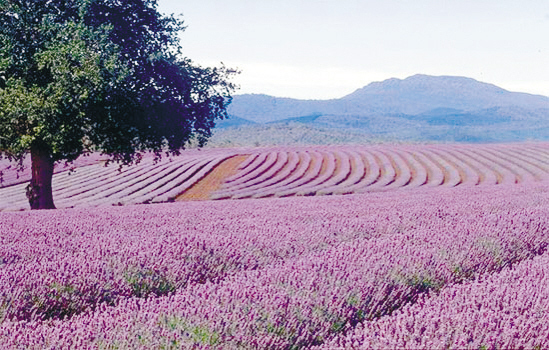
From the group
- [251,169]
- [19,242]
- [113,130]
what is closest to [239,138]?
[251,169]

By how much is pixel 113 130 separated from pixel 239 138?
4222 inches

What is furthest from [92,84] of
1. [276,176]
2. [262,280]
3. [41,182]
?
[276,176]

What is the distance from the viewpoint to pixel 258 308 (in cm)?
282

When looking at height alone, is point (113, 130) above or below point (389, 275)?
above

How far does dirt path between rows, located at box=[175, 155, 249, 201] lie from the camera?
22600mm

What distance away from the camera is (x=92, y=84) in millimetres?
12398

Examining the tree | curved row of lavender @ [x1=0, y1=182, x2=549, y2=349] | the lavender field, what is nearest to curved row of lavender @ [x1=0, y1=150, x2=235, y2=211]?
the lavender field

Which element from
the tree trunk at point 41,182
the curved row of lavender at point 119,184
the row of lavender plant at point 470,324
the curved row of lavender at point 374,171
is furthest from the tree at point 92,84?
the row of lavender plant at point 470,324

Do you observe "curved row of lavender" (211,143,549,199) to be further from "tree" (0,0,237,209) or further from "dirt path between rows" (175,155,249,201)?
"tree" (0,0,237,209)

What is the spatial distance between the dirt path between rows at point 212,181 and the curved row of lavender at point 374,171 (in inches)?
18.4

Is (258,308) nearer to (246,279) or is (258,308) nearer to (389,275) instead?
(246,279)

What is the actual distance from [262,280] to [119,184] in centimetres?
2328

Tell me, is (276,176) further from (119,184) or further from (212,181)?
(119,184)

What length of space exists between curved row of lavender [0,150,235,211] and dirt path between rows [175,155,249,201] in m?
0.28
